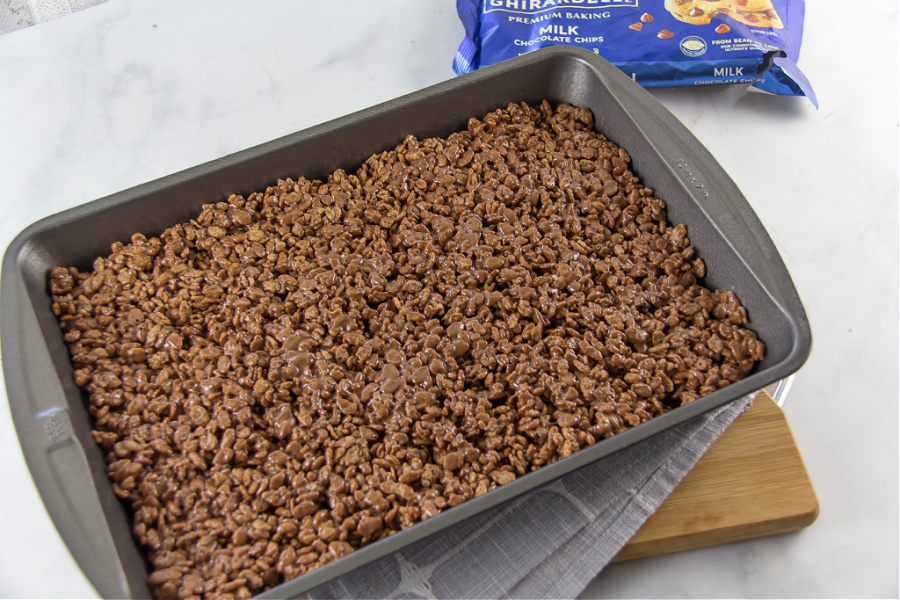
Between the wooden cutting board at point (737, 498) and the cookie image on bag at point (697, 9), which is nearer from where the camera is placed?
the wooden cutting board at point (737, 498)

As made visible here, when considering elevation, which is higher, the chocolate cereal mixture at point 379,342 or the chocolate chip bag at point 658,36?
the chocolate chip bag at point 658,36

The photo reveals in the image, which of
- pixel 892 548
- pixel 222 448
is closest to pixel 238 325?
pixel 222 448

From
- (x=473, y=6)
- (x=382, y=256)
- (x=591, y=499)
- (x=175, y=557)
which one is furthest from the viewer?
(x=473, y=6)

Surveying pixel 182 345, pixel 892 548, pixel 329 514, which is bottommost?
pixel 892 548

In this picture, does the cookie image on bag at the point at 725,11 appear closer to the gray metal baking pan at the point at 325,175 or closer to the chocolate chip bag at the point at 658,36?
the chocolate chip bag at the point at 658,36

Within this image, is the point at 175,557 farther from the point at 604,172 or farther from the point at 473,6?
the point at 473,6

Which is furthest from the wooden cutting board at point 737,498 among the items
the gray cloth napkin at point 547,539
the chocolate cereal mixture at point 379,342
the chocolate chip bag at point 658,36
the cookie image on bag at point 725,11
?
the cookie image on bag at point 725,11

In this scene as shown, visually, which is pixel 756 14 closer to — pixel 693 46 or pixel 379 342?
pixel 693 46
